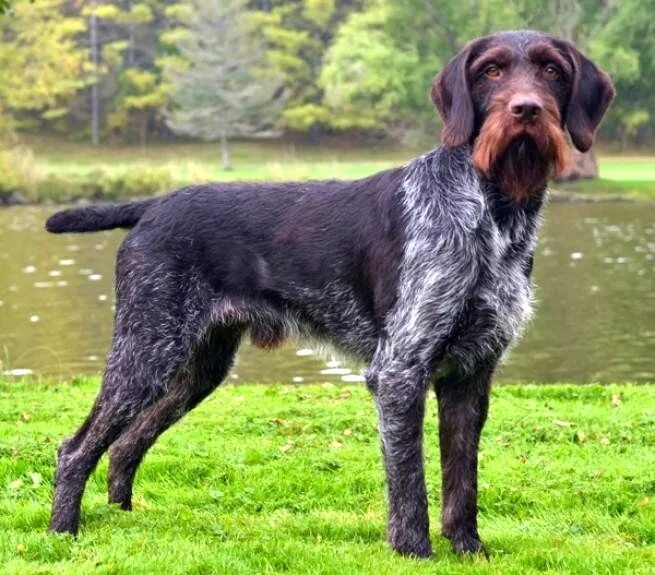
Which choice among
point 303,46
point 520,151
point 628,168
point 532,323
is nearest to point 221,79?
point 303,46

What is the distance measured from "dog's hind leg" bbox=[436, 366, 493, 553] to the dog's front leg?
1.12 feet

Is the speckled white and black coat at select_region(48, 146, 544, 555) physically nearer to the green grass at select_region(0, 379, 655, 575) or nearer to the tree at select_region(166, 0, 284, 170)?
the green grass at select_region(0, 379, 655, 575)

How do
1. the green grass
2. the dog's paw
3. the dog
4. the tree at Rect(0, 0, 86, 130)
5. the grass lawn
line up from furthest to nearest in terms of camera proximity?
1. the tree at Rect(0, 0, 86, 130)
2. the grass lawn
3. the dog's paw
4. the green grass
5. the dog

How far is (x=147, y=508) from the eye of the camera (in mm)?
7027

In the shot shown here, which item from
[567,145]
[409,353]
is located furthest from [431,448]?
[567,145]

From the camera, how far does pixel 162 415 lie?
6895mm

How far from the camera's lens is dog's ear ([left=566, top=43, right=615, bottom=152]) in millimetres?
5750

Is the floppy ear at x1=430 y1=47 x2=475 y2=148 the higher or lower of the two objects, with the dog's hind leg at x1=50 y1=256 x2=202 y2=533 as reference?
higher

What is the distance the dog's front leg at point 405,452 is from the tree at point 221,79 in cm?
5050

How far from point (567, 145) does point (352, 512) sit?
270 centimetres

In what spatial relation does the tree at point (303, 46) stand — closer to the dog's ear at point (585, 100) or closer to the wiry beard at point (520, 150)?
the dog's ear at point (585, 100)

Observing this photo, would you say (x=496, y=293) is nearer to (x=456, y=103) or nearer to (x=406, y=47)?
(x=456, y=103)

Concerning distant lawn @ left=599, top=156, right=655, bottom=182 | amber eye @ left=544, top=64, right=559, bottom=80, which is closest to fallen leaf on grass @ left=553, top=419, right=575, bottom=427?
amber eye @ left=544, top=64, right=559, bottom=80

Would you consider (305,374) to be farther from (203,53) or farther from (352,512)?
(203,53)
